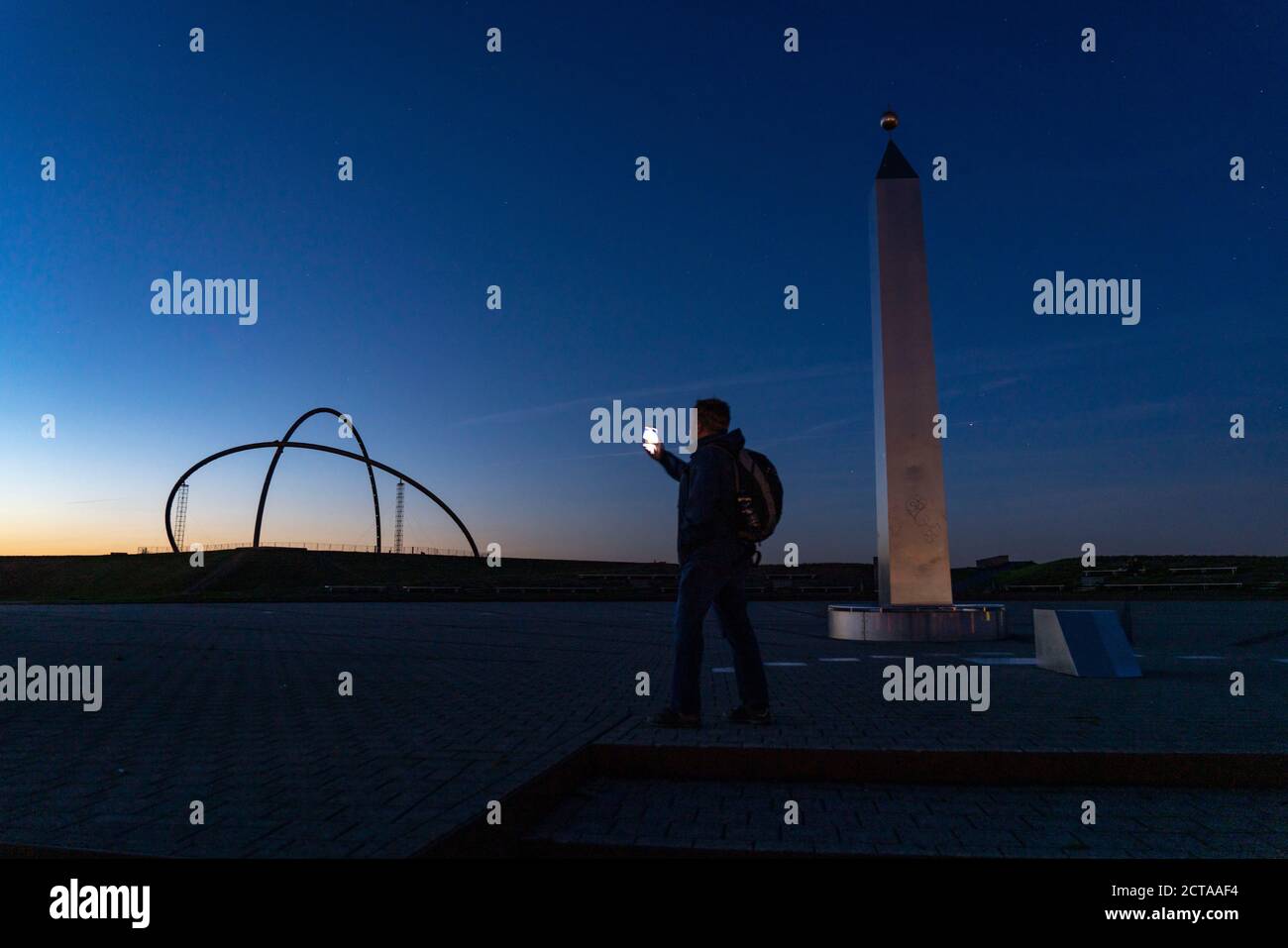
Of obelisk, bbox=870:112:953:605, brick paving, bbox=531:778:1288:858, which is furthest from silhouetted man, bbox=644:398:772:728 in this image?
obelisk, bbox=870:112:953:605

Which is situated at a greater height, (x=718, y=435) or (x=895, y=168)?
(x=895, y=168)

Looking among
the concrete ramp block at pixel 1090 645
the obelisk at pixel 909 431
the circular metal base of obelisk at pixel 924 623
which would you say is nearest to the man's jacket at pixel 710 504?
the concrete ramp block at pixel 1090 645

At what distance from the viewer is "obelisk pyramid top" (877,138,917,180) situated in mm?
13211

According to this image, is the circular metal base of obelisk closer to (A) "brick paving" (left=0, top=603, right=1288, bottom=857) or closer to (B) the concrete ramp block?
(A) "brick paving" (left=0, top=603, right=1288, bottom=857)

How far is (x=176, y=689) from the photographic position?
7.55 meters

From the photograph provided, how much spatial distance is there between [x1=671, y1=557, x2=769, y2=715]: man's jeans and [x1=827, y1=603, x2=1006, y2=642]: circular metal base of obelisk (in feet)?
24.8

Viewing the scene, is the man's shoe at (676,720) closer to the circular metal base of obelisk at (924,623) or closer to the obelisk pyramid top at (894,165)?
the circular metal base of obelisk at (924,623)

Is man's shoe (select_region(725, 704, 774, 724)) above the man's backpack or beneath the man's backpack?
beneath

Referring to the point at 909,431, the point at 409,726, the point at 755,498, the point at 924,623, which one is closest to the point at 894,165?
the point at 909,431

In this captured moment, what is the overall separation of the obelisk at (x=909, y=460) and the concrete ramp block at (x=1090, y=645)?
4097 mm

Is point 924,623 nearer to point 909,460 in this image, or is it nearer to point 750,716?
point 909,460

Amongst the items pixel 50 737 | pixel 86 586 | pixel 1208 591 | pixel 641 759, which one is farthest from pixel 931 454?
pixel 86 586
